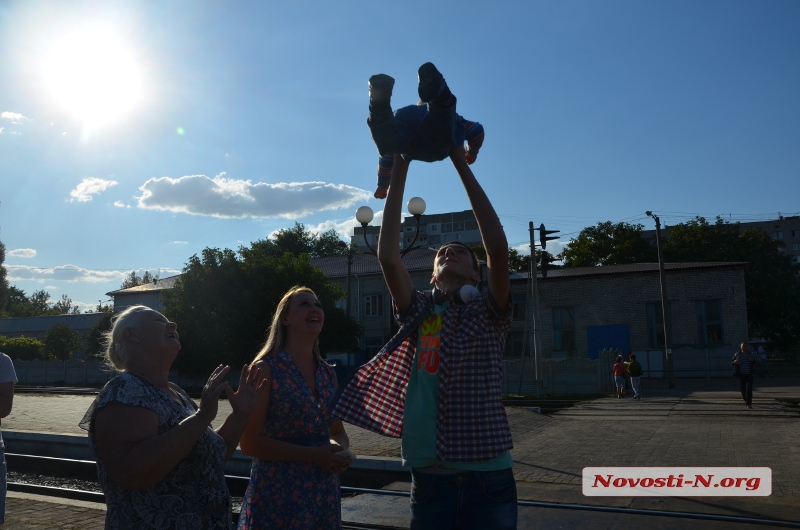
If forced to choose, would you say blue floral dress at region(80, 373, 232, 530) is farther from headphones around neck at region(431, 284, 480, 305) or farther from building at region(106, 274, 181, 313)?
building at region(106, 274, 181, 313)

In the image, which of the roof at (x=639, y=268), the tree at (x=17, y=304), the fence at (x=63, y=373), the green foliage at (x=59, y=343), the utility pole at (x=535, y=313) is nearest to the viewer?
the utility pole at (x=535, y=313)


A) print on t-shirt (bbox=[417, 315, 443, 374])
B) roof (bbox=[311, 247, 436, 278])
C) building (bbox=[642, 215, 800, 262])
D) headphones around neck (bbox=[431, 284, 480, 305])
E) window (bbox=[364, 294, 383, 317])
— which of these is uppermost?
building (bbox=[642, 215, 800, 262])

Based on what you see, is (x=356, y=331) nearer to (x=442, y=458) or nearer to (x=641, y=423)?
(x=641, y=423)

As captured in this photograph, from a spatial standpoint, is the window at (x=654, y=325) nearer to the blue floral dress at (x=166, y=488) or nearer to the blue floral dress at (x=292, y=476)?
the blue floral dress at (x=292, y=476)

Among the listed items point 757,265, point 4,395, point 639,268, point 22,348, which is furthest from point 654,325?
point 22,348

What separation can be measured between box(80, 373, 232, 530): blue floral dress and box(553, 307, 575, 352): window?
132 feet

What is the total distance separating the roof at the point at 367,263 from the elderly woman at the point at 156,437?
4155 cm

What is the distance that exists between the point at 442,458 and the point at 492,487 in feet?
0.73

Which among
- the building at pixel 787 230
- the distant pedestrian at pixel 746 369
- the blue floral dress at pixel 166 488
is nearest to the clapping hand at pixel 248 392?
the blue floral dress at pixel 166 488

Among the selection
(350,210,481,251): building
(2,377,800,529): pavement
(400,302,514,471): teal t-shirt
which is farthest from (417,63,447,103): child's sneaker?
(350,210,481,251): building

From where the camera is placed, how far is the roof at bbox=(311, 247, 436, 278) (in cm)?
4669

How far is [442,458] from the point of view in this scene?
8.05 ft

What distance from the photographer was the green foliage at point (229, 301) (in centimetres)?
3819

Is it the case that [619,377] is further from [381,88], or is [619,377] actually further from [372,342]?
[372,342]
